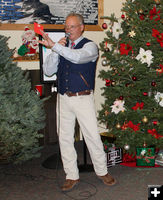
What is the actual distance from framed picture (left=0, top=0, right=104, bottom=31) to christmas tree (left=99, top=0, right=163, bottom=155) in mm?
1199

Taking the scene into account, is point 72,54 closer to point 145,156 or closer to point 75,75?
point 75,75

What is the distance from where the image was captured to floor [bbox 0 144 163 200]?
2998 millimetres

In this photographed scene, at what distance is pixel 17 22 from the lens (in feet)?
14.9

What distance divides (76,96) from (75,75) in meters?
0.21

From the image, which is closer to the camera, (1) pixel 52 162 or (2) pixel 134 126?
(2) pixel 134 126

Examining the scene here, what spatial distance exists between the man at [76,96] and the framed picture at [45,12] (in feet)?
5.54

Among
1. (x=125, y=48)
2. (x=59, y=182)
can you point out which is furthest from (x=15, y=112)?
(x=125, y=48)

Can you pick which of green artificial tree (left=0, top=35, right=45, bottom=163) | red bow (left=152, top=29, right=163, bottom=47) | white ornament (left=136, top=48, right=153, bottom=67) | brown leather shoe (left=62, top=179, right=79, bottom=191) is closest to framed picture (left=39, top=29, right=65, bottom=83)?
green artificial tree (left=0, top=35, right=45, bottom=163)

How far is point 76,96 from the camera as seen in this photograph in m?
3.06

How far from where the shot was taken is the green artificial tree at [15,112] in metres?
3.33

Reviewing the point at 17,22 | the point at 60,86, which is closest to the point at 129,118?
the point at 60,86

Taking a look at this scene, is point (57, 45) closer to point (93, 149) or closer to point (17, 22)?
point (93, 149)

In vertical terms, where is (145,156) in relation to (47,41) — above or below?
below

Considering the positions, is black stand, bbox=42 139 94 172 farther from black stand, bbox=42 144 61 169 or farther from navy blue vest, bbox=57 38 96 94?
navy blue vest, bbox=57 38 96 94
